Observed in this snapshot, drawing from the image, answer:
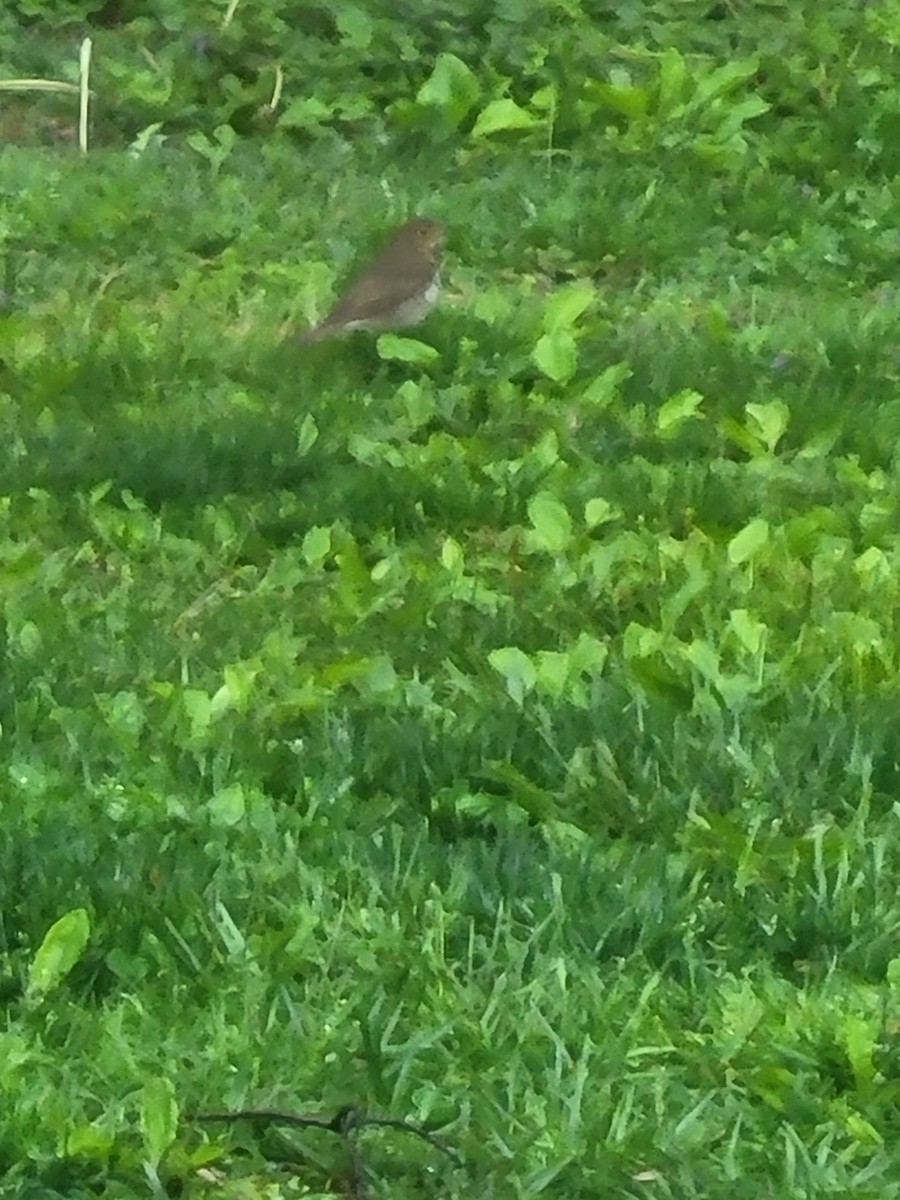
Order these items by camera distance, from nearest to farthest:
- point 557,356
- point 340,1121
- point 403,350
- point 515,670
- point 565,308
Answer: point 340,1121 < point 515,670 < point 557,356 < point 403,350 < point 565,308

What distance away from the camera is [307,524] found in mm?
4543

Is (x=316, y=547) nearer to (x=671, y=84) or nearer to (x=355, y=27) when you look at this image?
(x=671, y=84)

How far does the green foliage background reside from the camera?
2541mm

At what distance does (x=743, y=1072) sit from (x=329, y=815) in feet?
2.87

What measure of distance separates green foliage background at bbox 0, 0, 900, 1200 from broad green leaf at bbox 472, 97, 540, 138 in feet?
0.06

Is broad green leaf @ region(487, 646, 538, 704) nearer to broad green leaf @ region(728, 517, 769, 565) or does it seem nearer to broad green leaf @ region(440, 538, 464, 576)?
broad green leaf @ region(440, 538, 464, 576)

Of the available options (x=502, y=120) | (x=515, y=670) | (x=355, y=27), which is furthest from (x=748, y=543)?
(x=355, y=27)

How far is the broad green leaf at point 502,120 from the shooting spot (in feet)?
22.4

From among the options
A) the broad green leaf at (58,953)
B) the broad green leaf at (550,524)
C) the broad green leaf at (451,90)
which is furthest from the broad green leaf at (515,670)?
the broad green leaf at (451,90)

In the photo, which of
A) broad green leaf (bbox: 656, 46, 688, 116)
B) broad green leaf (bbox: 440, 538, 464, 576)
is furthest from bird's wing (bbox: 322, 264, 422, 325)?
broad green leaf (bbox: 656, 46, 688, 116)

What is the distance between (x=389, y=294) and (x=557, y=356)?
51 centimetres

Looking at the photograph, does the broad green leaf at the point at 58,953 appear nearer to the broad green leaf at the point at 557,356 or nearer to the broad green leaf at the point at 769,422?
the broad green leaf at the point at 769,422

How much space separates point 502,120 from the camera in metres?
6.82

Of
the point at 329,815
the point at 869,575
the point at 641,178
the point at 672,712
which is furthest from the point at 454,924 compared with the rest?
the point at 641,178
